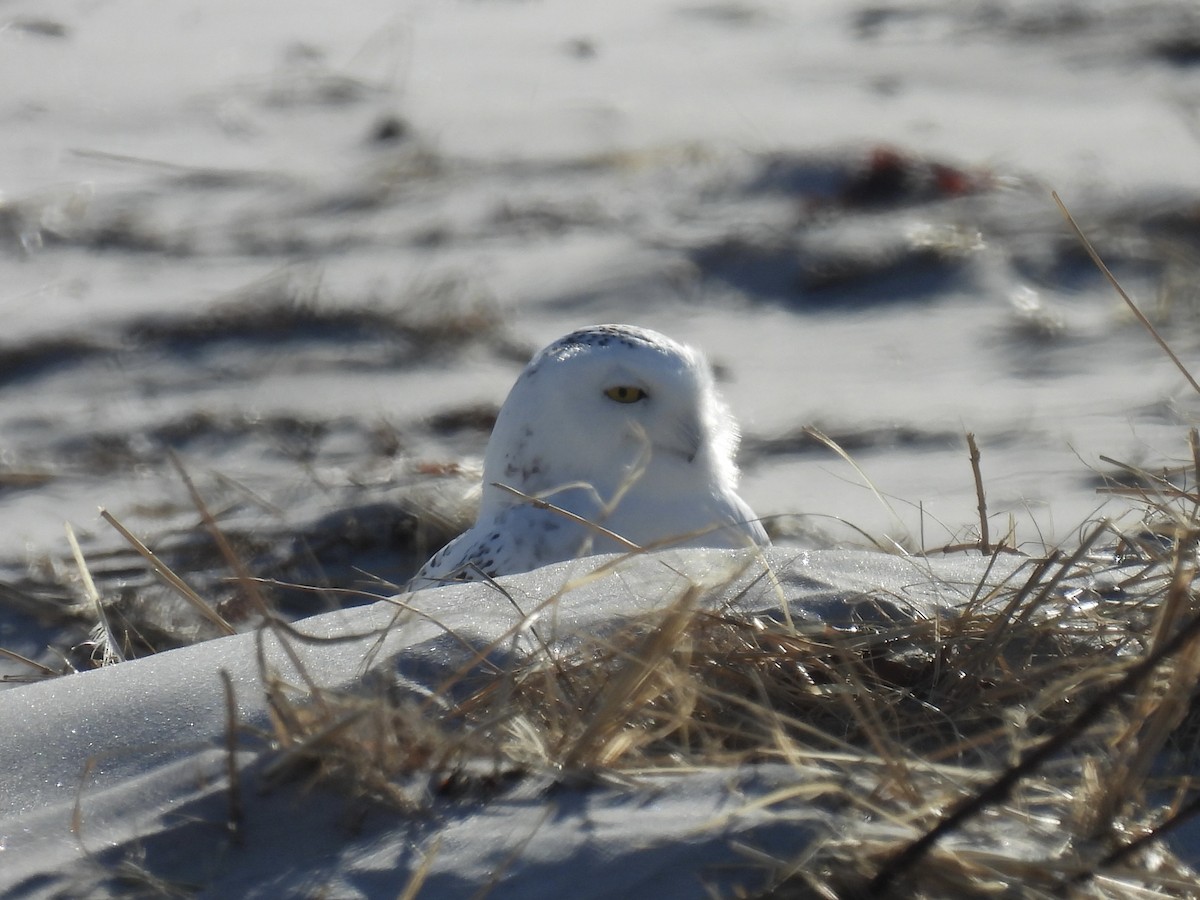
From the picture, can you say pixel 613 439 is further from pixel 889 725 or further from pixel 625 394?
pixel 889 725

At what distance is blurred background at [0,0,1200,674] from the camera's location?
4.23m

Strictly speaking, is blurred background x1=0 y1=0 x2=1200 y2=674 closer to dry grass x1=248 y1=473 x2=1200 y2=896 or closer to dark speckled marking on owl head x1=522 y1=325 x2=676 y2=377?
dark speckled marking on owl head x1=522 y1=325 x2=676 y2=377

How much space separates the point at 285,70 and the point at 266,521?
3.96m

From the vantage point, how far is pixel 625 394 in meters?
3.47

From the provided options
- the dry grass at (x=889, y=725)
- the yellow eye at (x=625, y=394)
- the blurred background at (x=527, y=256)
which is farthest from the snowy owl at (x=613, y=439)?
the dry grass at (x=889, y=725)

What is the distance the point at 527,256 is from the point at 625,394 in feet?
9.02

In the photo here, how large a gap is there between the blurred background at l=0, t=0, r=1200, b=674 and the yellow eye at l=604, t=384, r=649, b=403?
61cm

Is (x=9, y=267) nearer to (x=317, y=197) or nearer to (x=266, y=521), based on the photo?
(x=317, y=197)

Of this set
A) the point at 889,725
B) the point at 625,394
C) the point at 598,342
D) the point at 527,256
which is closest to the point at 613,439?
the point at 625,394

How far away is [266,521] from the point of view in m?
4.19

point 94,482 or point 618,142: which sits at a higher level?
point 618,142

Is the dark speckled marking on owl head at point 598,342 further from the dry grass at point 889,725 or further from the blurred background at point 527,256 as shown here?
the dry grass at point 889,725

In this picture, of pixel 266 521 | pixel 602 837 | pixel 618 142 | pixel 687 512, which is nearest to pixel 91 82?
pixel 618 142

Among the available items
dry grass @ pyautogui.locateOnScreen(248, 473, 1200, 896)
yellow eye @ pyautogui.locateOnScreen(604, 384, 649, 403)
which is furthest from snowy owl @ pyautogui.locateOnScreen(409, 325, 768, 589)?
dry grass @ pyautogui.locateOnScreen(248, 473, 1200, 896)
